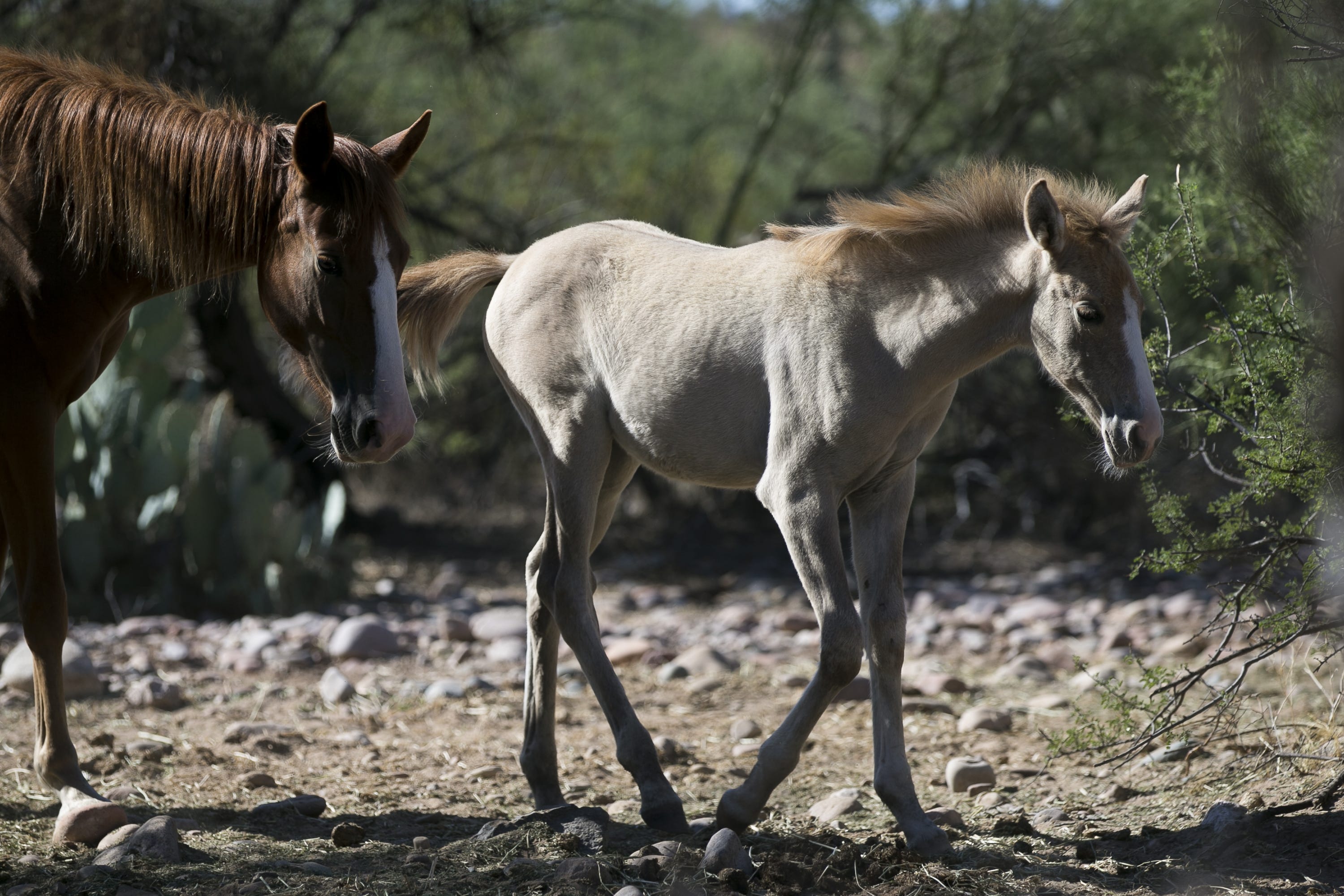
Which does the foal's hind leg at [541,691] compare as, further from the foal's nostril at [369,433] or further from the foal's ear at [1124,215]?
Answer: the foal's ear at [1124,215]

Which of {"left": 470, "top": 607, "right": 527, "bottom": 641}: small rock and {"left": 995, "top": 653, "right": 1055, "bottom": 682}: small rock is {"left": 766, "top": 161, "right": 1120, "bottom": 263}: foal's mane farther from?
{"left": 470, "top": 607, "right": 527, "bottom": 641}: small rock

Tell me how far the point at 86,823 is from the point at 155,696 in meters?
1.95

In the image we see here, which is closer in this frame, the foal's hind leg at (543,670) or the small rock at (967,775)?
the foal's hind leg at (543,670)

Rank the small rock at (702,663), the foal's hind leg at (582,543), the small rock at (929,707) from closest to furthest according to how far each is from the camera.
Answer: the foal's hind leg at (582,543), the small rock at (929,707), the small rock at (702,663)

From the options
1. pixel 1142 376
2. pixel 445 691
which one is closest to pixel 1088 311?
pixel 1142 376

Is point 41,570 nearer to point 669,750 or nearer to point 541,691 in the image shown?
point 541,691

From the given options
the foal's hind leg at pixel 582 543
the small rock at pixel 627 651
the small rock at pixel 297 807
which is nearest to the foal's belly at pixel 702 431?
the foal's hind leg at pixel 582 543

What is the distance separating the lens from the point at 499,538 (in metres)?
9.91

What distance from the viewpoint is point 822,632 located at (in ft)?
10.7

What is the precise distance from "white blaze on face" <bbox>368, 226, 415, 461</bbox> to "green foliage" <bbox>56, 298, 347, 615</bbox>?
4.32 metres

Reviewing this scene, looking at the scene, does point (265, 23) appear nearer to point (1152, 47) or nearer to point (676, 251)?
point (676, 251)

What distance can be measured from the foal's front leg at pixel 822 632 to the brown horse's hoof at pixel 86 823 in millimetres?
1779

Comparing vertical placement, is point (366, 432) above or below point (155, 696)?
above

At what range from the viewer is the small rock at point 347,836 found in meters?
3.39
